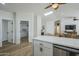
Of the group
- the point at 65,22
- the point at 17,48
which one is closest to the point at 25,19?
the point at 17,48

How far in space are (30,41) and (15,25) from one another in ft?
1.24

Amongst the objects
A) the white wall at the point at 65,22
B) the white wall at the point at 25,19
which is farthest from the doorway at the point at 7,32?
the white wall at the point at 65,22

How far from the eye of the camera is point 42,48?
5.95ft

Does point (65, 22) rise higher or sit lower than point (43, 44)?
higher

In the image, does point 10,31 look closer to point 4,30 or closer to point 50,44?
point 4,30

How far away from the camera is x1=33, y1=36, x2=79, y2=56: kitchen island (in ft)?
5.41

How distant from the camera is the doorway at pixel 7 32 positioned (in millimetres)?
1739

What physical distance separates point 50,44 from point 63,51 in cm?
29

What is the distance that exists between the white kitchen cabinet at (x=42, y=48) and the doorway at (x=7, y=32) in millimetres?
437

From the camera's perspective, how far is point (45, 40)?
1.85 metres

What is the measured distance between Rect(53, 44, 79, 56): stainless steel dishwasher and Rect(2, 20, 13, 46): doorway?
78 centimetres

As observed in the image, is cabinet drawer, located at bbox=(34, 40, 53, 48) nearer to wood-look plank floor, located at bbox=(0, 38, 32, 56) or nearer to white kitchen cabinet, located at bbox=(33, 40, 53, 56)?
white kitchen cabinet, located at bbox=(33, 40, 53, 56)

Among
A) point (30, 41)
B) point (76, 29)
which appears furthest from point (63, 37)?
point (30, 41)

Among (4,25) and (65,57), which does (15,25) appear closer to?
(4,25)
